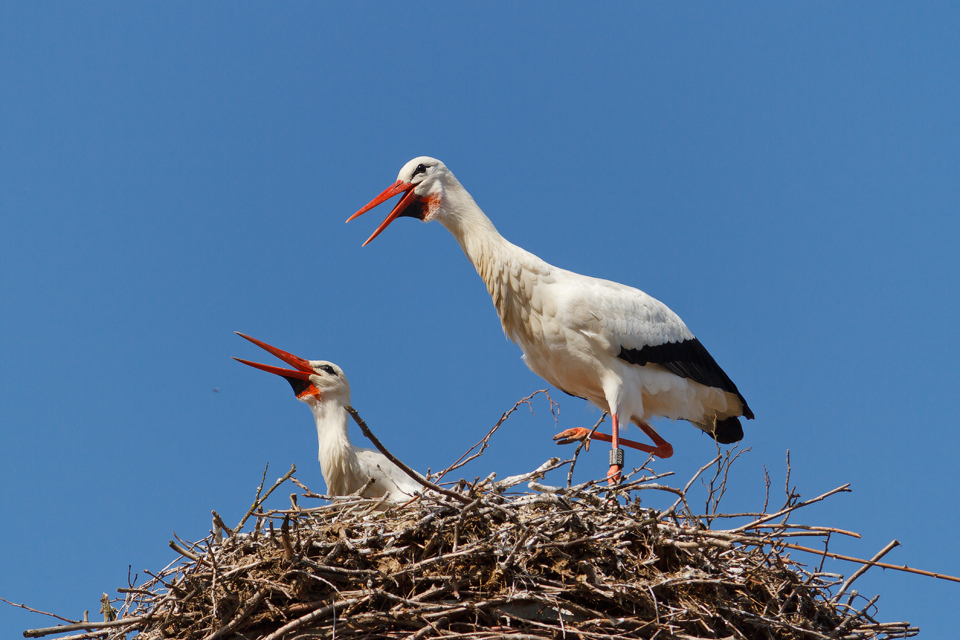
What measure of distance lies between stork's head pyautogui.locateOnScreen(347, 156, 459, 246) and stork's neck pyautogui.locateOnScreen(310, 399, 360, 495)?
3.73 feet

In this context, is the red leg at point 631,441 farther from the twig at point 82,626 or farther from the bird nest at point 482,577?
the twig at point 82,626

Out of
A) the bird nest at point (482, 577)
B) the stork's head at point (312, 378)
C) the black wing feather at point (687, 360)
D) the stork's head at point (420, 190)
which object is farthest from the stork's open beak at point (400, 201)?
the bird nest at point (482, 577)

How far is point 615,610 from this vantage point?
3.14m

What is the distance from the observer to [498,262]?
4906 millimetres

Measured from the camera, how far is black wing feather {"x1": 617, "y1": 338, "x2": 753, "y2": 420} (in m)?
4.80

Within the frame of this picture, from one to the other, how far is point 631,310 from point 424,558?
2.12 metres

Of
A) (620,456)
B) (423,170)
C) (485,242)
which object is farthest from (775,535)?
(423,170)

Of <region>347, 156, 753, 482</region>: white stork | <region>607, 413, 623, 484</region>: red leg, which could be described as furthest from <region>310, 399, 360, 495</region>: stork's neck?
<region>607, 413, 623, 484</region>: red leg

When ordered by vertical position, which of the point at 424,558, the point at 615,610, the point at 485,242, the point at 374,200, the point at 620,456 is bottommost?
the point at 615,610

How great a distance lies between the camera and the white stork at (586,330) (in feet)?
15.4

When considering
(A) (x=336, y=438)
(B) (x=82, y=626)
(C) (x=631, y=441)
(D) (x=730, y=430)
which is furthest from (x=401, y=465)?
(D) (x=730, y=430)

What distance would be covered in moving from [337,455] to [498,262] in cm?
136

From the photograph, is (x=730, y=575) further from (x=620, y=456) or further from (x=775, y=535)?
(x=620, y=456)

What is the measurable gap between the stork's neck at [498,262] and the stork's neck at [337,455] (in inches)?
40.6
